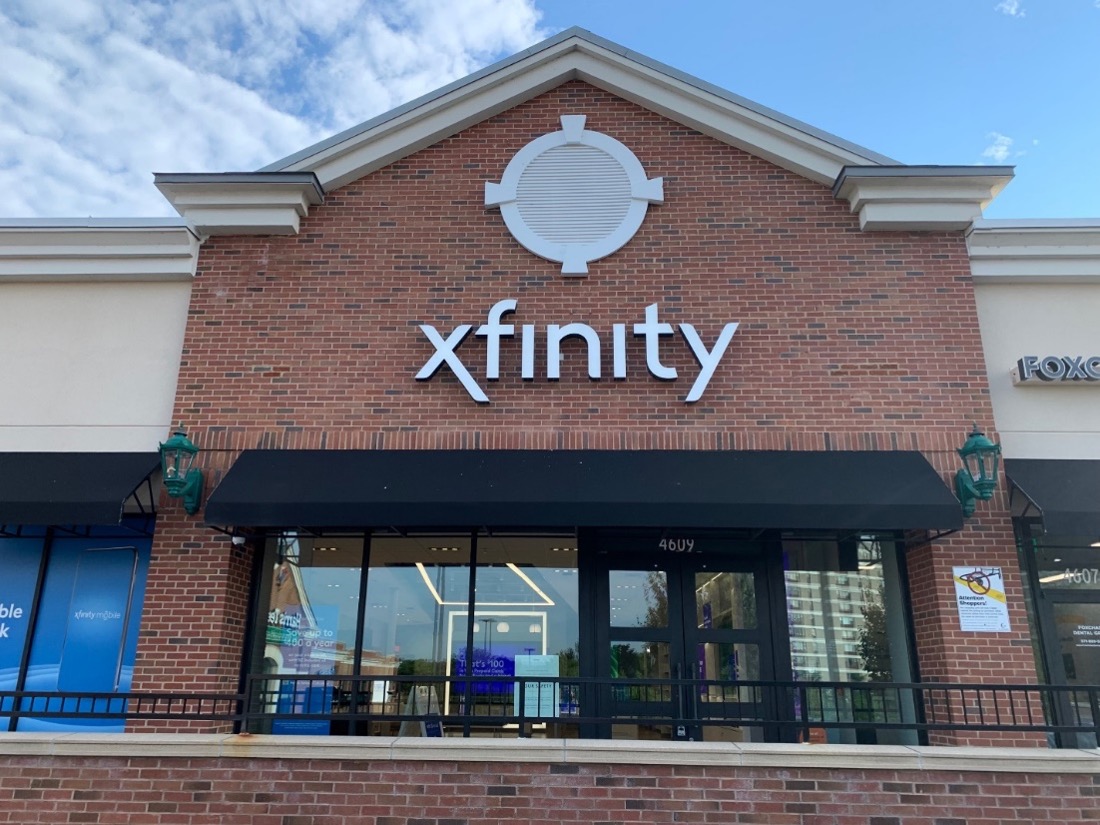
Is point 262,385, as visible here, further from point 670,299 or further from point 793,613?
point 793,613

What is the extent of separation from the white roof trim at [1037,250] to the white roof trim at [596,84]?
140 centimetres

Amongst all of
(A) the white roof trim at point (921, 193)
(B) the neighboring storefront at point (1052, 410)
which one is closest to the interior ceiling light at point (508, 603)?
(B) the neighboring storefront at point (1052, 410)

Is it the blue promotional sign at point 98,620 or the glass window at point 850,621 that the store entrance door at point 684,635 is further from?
the blue promotional sign at point 98,620

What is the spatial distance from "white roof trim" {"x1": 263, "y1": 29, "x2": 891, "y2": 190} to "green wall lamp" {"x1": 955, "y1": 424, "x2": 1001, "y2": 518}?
3.23 meters

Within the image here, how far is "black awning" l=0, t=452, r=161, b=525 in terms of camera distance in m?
7.20

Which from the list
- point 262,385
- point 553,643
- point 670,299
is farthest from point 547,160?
point 553,643

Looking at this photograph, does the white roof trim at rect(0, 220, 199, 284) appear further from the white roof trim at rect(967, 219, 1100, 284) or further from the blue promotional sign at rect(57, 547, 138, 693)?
the white roof trim at rect(967, 219, 1100, 284)

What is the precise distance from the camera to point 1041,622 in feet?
25.1

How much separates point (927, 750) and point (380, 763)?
4.30m

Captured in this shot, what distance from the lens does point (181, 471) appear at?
7.51 metres

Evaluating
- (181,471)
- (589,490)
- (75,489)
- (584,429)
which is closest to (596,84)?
(584,429)

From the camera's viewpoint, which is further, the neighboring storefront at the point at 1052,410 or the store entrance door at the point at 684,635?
the store entrance door at the point at 684,635

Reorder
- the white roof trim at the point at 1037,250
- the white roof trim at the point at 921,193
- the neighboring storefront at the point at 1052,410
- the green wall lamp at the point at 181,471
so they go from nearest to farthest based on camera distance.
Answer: the green wall lamp at the point at 181,471, the neighboring storefront at the point at 1052,410, the white roof trim at the point at 921,193, the white roof trim at the point at 1037,250

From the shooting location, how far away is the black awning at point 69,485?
7203 mm
